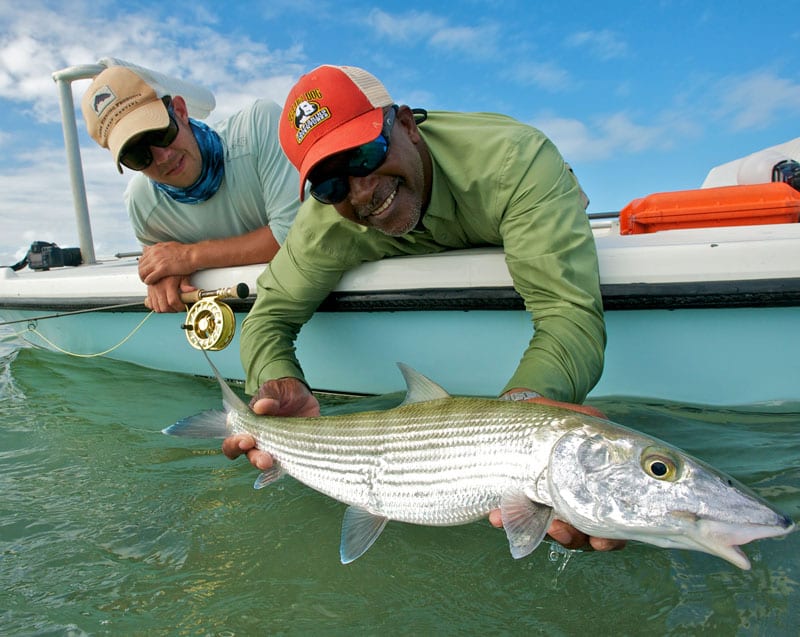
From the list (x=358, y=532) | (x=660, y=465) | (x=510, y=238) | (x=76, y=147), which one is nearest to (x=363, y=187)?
(x=510, y=238)

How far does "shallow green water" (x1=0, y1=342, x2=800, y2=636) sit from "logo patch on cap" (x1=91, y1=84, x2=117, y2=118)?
1.95 metres

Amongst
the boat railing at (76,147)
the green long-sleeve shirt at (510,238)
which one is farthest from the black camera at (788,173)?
the boat railing at (76,147)

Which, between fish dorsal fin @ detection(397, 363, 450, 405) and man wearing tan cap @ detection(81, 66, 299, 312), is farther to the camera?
man wearing tan cap @ detection(81, 66, 299, 312)

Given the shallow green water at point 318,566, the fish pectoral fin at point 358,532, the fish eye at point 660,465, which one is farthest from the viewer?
the fish pectoral fin at point 358,532

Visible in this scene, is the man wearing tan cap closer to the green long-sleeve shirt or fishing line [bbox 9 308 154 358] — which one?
fishing line [bbox 9 308 154 358]

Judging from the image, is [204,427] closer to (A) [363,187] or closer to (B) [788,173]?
(A) [363,187]

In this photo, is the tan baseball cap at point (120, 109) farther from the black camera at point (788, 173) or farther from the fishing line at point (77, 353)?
the black camera at point (788, 173)

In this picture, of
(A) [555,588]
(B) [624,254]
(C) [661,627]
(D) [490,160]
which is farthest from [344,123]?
(C) [661,627]

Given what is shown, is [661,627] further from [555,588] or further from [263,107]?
[263,107]

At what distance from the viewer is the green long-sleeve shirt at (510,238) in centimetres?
236

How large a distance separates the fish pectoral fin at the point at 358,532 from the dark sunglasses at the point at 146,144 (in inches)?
97.4

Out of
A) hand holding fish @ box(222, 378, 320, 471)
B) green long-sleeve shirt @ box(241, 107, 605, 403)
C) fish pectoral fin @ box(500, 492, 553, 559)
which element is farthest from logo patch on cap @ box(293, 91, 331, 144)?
fish pectoral fin @ box(500, 492, 553, 559)

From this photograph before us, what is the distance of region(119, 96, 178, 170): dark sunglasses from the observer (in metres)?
3.48

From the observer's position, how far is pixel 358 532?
2.03 m
